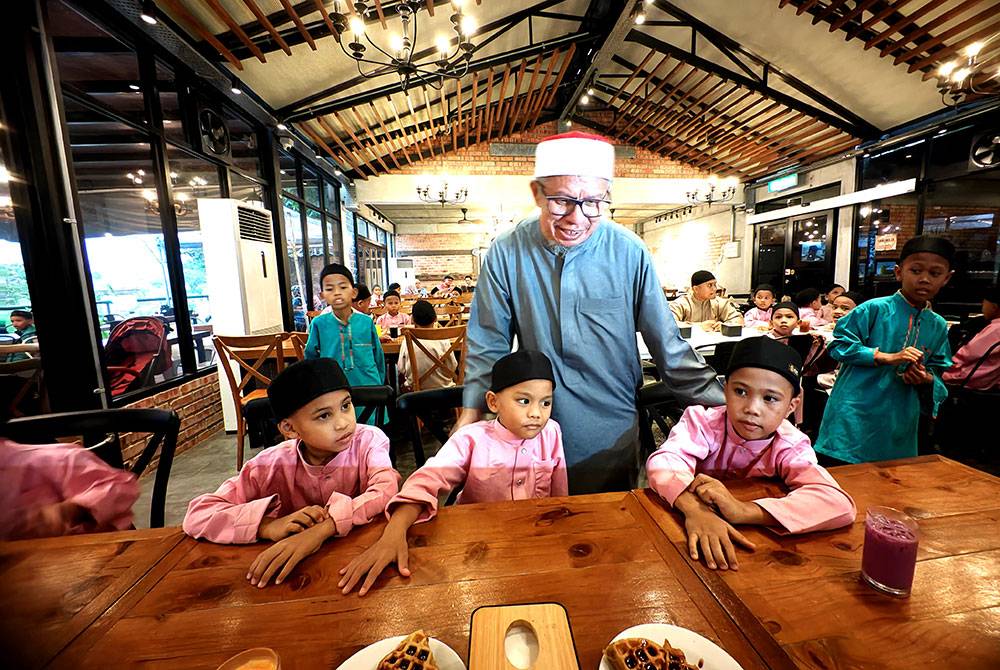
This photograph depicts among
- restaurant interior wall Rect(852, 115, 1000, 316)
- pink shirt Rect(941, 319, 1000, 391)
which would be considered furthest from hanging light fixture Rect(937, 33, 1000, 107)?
pink shirt Rect(941, 319, 1000, 391)

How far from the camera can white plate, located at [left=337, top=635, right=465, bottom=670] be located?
21.5 inches

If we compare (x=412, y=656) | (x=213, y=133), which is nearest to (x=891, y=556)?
(x=412, y=656)

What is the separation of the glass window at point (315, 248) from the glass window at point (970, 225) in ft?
29.7

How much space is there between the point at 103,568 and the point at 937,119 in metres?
8.41

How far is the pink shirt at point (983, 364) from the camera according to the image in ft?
8.82

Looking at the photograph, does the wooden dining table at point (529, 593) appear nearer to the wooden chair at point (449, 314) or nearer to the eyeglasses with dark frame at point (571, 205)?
the eyeglasses with dark frame at point (571, 205)

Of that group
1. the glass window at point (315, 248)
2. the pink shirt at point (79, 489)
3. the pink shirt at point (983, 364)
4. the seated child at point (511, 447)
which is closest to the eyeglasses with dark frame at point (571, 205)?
the seated child at point (511, 447)

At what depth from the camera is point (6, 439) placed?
0.45m

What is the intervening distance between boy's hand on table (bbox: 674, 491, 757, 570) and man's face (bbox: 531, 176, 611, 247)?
0.87m

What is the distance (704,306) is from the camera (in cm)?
440

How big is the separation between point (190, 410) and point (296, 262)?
128 inches

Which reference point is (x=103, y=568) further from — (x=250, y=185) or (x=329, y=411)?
(x=250, y=185)

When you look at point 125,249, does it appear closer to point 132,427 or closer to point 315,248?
point 132,427

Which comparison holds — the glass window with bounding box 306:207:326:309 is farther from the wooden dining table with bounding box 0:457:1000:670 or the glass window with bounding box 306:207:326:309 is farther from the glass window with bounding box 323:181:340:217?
the wooden dining table with bounding box 0:457:1000:670
